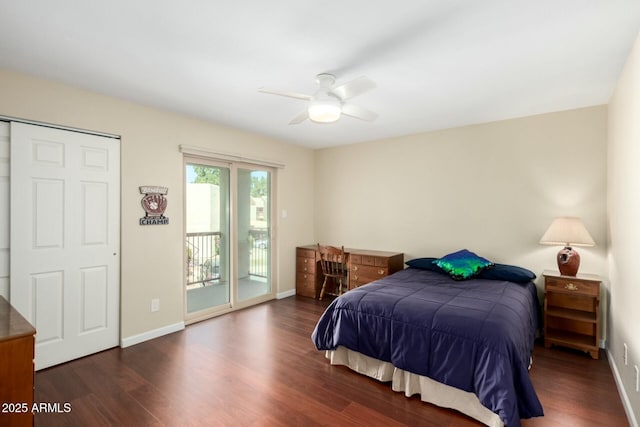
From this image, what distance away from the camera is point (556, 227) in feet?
10.5

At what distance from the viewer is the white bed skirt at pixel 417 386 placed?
6.88 feet

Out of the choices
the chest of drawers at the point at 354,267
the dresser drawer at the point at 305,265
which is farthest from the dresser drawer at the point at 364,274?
the dresser drawer at the point at 305,265

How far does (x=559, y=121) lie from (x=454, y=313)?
264 centimetres

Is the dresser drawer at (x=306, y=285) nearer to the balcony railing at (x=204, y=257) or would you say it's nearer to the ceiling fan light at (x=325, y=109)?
the balcony railing at (x=204, y=257)

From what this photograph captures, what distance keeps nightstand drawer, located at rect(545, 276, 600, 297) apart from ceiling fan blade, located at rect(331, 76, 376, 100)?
2663mm

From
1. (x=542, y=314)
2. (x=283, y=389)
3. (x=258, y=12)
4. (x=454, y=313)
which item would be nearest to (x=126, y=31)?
(x=258, y=12)

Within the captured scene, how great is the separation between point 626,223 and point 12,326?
3776mm

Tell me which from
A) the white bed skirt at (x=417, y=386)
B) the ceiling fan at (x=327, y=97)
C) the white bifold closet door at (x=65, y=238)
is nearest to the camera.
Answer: the white bed skirt at (x=417, y=386)

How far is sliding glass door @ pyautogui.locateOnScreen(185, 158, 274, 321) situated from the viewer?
13.2ft

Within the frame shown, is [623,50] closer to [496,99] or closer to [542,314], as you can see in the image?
[496,99]

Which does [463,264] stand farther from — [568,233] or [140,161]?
[140,161]

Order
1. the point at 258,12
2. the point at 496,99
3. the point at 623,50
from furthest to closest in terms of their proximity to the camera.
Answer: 1. the point at 496,99
2. the point at 623,50
3. the point at 258,12

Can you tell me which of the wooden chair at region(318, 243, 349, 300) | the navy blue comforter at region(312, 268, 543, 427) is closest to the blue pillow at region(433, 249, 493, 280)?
the navy blue comforter at region(312, 268, 543, 427)

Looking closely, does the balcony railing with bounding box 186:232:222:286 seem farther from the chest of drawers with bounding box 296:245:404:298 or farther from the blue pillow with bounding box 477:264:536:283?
the blue pillow with bounding box 477:264:536:283
